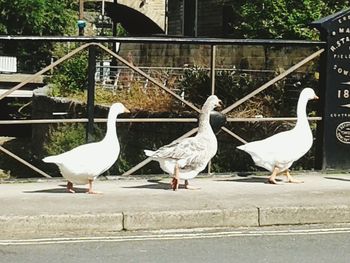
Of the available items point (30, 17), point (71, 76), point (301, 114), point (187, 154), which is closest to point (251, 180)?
point (301, 114)

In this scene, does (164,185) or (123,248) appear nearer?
(123,248)

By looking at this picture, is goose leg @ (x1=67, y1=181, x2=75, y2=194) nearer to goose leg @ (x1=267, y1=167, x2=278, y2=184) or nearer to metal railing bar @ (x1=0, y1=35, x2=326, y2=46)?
metal railing bar @ (x1=0, y1=35, x2=326, y2=46)

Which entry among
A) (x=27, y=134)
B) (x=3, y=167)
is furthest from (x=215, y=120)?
(x=27, y=134)

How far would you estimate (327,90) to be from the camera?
11.0 metres

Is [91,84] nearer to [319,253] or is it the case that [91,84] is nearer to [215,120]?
[215,120]

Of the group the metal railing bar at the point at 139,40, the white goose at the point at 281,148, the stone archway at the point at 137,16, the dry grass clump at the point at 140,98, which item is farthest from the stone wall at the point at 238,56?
the stone archway at the point at 137,16

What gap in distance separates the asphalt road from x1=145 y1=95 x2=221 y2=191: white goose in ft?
4.29

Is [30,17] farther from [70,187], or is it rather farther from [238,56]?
[70,187]

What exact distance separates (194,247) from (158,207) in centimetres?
104

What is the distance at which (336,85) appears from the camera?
1101cm

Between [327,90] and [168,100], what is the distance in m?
5.78

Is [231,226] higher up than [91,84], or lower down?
lower down

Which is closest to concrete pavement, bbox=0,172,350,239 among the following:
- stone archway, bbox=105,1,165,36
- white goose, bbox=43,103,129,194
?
white goose, bbox=43,103,129,194

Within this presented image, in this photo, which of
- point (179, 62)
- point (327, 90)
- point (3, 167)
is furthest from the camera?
point (3, 167)
